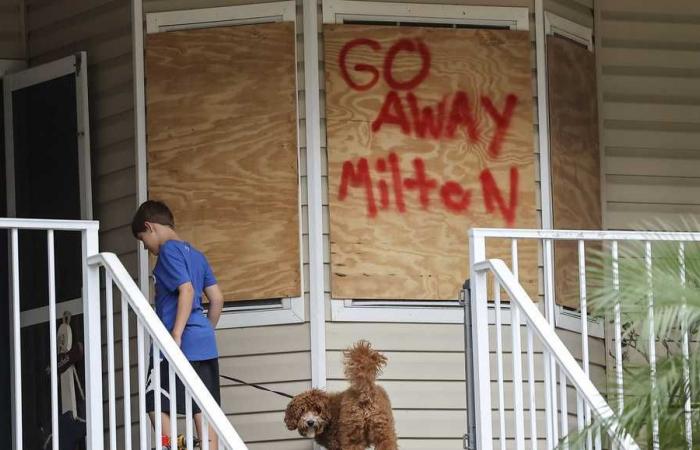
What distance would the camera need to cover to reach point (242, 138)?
812 cm

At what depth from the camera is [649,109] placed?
9.15 metres

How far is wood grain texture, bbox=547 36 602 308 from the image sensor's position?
331 inches

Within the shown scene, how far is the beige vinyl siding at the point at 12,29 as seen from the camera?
9055 millimetres

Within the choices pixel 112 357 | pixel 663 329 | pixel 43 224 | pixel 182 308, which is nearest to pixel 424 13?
pixel 182 308

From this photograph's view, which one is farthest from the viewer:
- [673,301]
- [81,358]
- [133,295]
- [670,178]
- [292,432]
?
[670,178]

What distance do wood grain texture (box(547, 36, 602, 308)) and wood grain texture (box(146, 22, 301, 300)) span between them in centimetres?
149

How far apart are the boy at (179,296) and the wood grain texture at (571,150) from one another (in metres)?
2.24

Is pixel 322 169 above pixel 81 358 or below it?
above

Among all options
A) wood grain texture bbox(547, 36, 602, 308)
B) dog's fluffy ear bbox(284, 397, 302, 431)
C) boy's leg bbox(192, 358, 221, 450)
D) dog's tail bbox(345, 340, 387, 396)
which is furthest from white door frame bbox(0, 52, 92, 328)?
wood grain texture bbox(547, 36, 602, 308)

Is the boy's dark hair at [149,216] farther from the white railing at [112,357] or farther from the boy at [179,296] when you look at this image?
the white railing at [112,357]

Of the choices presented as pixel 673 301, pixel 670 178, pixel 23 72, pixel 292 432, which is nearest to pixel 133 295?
pixel 292 432

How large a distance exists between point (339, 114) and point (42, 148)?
6.19ft

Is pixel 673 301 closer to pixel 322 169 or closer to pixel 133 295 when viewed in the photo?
pixel 133 295

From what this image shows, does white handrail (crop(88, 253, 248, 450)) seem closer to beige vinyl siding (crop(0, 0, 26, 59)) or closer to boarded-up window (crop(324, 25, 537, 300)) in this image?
boarded-up window (crop(324, 25, 537, 300))
